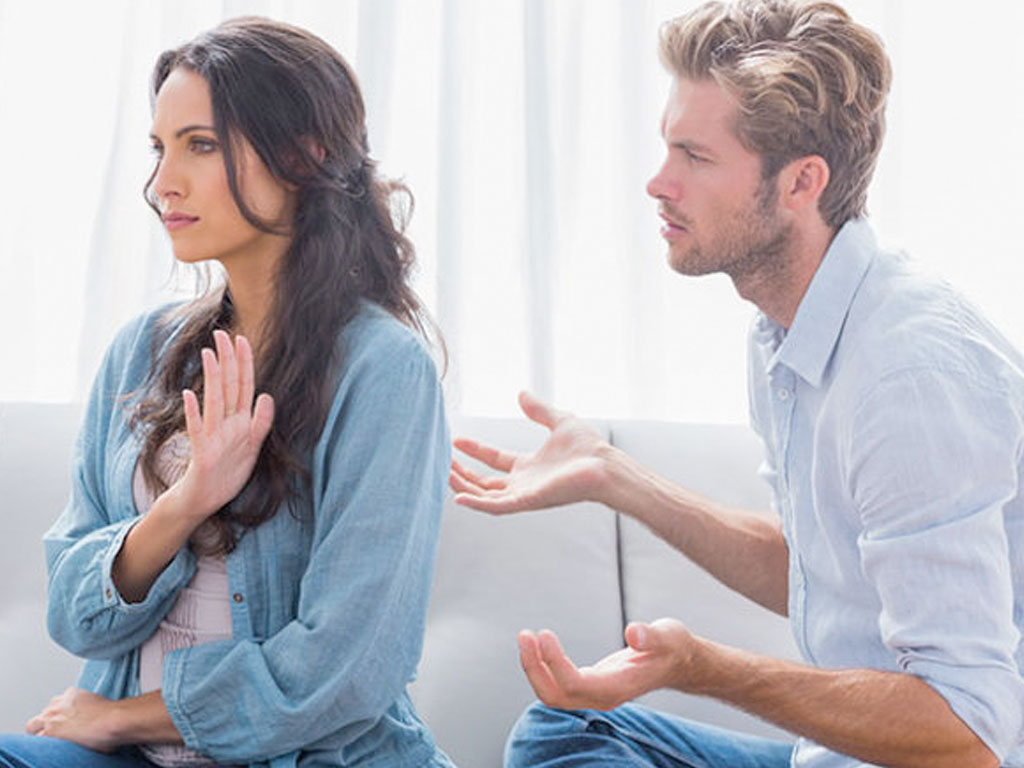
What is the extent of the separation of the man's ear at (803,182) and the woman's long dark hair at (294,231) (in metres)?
0.47

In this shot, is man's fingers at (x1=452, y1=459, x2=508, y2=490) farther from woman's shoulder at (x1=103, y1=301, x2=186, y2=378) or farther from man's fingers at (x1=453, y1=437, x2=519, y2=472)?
woman's shoulder at (x1=103, y1=301, x2=186, y2=378)

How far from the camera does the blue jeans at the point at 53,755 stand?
1.27 m

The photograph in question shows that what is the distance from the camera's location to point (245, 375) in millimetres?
1393

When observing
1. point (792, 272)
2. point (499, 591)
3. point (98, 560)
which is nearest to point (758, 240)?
point (792, 272)

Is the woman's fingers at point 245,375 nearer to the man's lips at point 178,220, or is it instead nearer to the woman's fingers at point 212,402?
the woman's fingers at point 212,402

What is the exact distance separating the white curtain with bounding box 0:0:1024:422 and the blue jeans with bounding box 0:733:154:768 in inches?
40.7

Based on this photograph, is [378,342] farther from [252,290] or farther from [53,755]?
[53,755]

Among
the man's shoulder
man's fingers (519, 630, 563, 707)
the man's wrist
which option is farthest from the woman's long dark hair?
the man's shoulder

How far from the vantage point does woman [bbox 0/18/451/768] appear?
4.46 feet

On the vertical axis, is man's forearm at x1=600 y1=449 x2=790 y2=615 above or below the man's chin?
below

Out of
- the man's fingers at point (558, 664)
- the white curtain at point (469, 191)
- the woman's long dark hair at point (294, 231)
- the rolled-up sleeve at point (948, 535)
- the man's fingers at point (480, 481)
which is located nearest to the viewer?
the man's fingers at point (558, 664)

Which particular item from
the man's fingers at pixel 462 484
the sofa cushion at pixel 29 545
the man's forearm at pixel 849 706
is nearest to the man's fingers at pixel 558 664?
the man's forearm at pixel 849 706

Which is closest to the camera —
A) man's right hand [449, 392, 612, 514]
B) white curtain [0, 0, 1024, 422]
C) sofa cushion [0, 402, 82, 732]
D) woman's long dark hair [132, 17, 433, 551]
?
woman's long dark hair [132, 17, 433, 551]

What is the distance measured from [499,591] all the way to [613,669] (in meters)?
0.80
